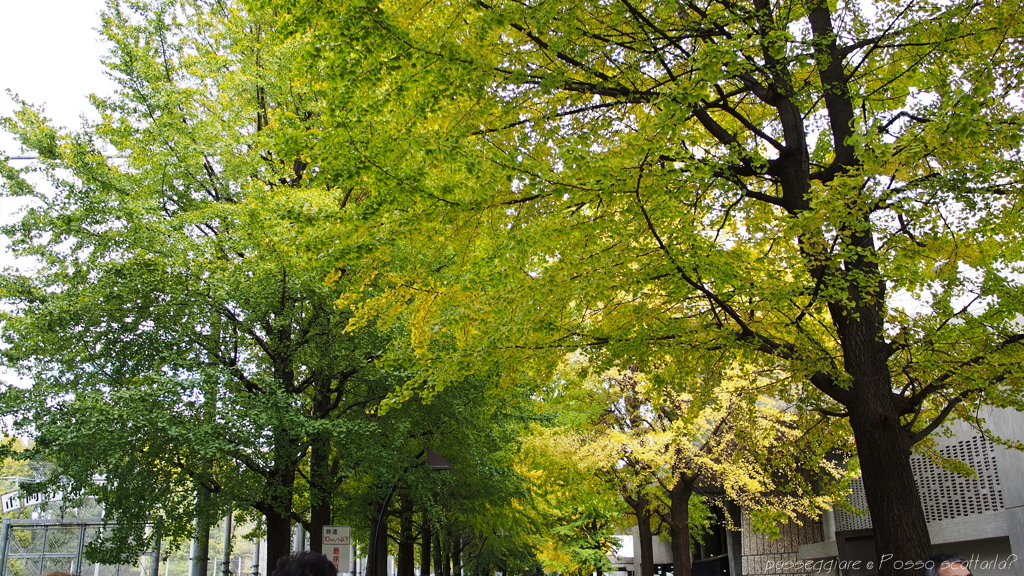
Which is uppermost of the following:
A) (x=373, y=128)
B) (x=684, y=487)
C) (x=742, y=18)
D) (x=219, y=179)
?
(x=219, y=179)

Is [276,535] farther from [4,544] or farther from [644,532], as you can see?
[644,532]

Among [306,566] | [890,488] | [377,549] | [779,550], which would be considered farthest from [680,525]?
[306,566]

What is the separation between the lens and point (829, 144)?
30.9ft

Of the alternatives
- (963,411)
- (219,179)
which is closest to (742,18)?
(963,411)

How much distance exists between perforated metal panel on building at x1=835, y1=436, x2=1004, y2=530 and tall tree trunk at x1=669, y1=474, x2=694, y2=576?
4.95 m

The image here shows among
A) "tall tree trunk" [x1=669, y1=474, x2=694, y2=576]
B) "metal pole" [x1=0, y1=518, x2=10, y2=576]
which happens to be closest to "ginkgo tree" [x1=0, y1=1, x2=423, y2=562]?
"metal pole" [x1=0, y1=518, x2=10, y2=576]

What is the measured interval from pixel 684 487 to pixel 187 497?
12.6 metres

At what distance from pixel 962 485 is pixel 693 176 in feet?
40.7

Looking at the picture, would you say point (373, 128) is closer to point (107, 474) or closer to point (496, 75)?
point (496, 75)

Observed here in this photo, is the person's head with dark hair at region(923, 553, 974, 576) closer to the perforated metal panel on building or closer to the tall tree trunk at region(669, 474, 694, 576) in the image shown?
the perforated metal panel on building

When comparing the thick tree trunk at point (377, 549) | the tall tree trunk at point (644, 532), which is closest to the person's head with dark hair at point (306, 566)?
the thick tree trunk at point (377, 549)

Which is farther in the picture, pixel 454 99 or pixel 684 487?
pixel 684 487

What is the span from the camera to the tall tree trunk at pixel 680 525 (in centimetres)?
1925

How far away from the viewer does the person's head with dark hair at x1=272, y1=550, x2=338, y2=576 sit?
340 centimetres
